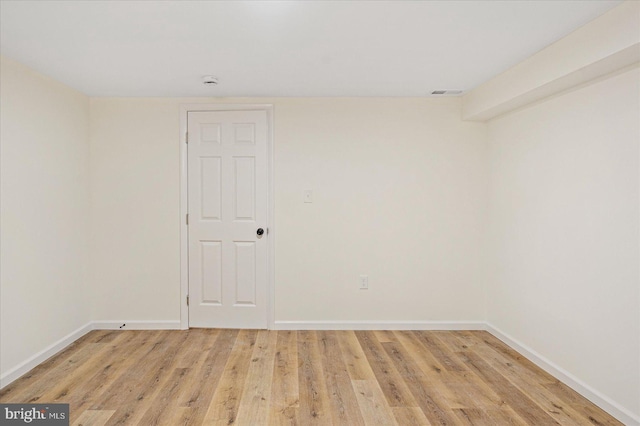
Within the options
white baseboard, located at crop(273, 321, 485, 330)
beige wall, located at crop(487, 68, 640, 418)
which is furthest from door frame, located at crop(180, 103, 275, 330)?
beige wall, located at crop(487, 68, 640, 418)

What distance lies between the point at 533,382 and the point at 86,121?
173 inches

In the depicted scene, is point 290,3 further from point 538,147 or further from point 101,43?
point 538,147

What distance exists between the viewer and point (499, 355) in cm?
303

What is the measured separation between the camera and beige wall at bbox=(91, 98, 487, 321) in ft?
11.8

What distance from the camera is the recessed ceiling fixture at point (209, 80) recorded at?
2.95 meters

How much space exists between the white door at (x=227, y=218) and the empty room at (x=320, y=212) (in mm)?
20

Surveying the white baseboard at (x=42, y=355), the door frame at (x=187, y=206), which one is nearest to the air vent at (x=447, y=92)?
the door frame at (x=187, y=206)

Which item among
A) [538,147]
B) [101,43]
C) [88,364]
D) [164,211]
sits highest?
[101,43]

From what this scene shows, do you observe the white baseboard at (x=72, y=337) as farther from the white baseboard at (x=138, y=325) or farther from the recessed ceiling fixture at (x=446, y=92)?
the recessed ceiling fixture at (x=446, y=92)

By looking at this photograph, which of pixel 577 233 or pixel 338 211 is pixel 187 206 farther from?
pixel 577 233

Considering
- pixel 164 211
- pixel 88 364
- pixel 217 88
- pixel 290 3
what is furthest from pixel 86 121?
pixel 290 3

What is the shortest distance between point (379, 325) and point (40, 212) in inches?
122

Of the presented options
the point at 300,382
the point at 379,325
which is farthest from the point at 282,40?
the point at 379,325

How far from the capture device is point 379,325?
362 cm
